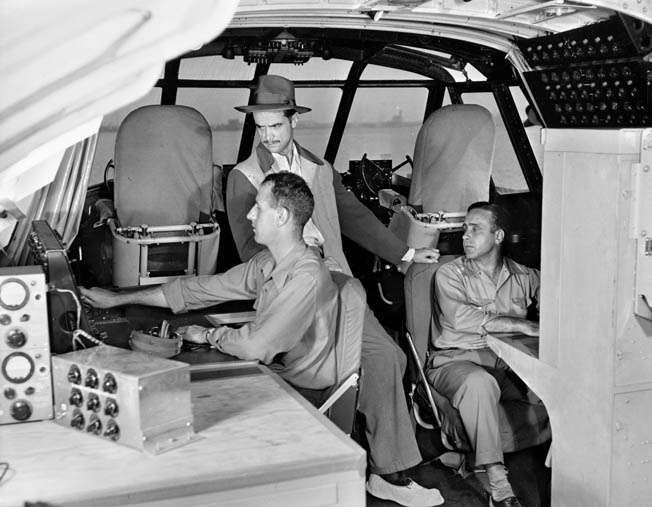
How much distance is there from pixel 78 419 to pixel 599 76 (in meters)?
2.44

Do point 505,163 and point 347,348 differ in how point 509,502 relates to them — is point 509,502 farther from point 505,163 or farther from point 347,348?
point 505,163

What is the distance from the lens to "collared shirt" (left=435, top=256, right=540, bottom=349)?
4.62m

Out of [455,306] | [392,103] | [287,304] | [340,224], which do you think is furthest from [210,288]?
[392,103]

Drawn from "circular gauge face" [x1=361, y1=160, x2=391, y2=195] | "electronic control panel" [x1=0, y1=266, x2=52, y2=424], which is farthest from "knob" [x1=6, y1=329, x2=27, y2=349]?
"circular gauge face" [x1=361, y1=160, x2=391, y2=195]

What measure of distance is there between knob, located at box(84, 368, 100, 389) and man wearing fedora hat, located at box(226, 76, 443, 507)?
6.17ft

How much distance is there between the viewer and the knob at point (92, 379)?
2.53 m

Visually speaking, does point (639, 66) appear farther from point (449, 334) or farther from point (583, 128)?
point (449, 334)

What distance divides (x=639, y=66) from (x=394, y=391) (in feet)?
5.63

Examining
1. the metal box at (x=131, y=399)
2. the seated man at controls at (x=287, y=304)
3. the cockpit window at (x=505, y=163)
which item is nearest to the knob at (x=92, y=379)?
the metal box at (x=131, y=399)

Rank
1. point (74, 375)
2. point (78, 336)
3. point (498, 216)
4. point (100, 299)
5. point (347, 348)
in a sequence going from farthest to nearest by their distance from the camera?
point (498, 216)
point (100, 299)
point (347, 348)
point (78, 336)
point (74, 375)

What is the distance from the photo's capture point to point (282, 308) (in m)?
3.55

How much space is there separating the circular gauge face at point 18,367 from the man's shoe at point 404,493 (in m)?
1.97

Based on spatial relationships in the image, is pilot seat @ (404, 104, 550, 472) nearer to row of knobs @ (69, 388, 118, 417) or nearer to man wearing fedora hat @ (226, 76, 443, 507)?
man wearing fedora hat @ (226, 76, 443, 507)

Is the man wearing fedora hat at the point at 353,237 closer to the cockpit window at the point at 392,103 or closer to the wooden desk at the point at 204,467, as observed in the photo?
the wooden desk at the point at 204,467
